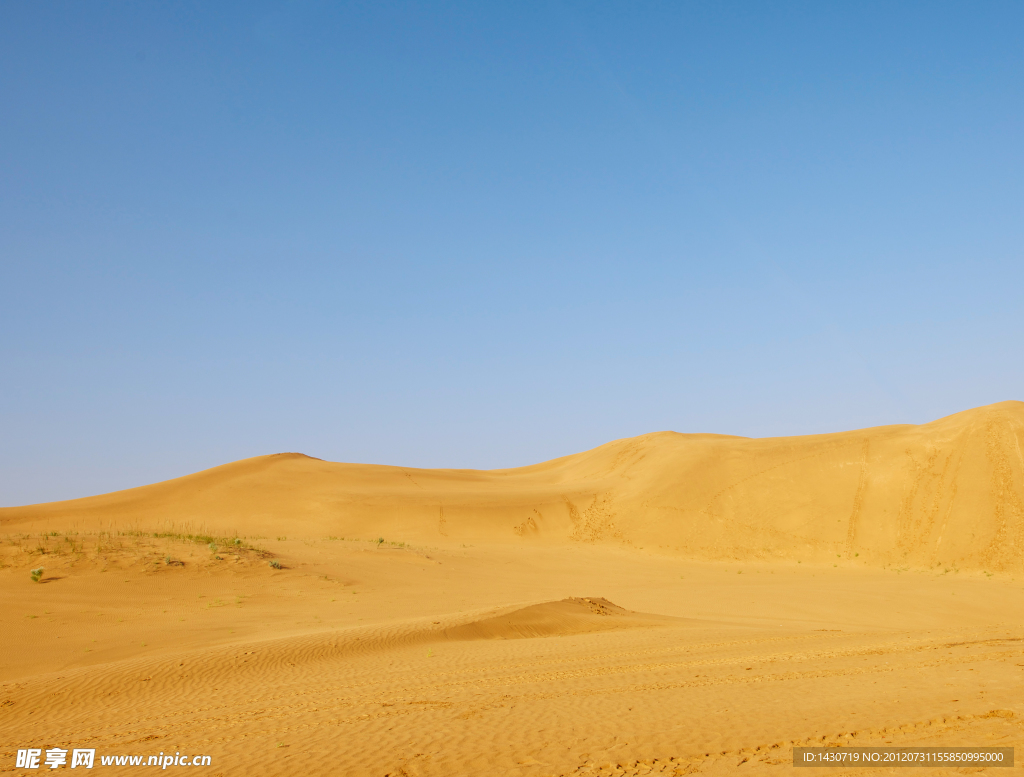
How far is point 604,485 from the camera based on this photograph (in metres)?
41.5

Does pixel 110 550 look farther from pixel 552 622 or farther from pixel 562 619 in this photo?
pixel 562 619

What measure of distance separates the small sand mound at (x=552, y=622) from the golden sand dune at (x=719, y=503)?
1571 cm

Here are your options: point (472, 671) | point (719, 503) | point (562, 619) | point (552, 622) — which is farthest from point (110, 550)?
point (719, 503)

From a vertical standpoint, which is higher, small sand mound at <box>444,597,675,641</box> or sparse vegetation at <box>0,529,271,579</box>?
sparse vegetation at <box>0,529,271,579</box>

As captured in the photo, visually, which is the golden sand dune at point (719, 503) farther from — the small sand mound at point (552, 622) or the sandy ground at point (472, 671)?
the small sand mound at point (552, 622)

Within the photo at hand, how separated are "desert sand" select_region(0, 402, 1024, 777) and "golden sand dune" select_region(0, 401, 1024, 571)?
0.52ft

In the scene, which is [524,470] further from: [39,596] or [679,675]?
[679,675]

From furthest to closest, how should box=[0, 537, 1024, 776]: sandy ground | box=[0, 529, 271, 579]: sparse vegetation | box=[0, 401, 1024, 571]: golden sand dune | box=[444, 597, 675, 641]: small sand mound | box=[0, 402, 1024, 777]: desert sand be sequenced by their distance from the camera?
box=[0, 401, 1024, 571]: golden sand dune → box=[0, 529, 271, 579]: sparse vegetation → box=[444, 597, 675, 641]: small sand mound → box=[0, 402, 1024, 777]: desert sand → box=[0, 537, 1024, 776]: sandy ground

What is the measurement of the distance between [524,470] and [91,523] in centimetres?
3646

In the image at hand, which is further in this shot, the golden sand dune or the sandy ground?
the golden sand dune

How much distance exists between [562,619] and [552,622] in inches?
12.4

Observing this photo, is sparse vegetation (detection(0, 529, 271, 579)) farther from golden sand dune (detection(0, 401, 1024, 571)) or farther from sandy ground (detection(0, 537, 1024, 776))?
golden sand dune (detection(0, 401, 1024, 571))

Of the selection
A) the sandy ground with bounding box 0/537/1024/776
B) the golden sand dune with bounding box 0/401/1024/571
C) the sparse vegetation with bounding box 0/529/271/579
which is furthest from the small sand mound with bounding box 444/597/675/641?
the golden sand dune with bounding box 0/401/1024/571

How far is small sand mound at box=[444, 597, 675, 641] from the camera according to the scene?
14.4 metres
